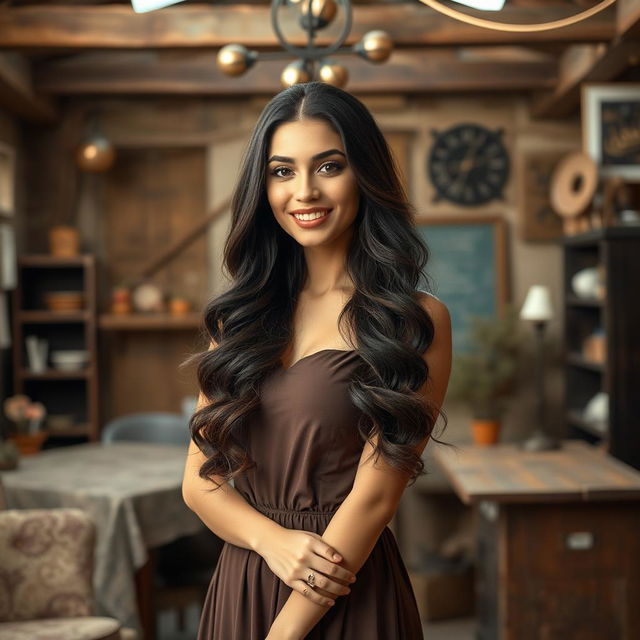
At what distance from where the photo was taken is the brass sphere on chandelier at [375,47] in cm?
341

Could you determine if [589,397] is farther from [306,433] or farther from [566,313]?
[306,433]

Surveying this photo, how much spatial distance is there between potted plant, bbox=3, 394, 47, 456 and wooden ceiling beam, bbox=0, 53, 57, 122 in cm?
166

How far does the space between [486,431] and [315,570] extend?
13.3ft

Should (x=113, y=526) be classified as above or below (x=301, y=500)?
below

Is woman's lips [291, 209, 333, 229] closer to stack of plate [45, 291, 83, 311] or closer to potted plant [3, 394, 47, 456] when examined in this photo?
potted plant [3, 394, 47, 456]

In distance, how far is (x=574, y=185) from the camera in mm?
5395

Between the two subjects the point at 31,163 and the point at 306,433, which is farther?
the point at 31,163

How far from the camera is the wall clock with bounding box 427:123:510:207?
596 cm

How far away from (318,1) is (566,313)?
9.61 feet

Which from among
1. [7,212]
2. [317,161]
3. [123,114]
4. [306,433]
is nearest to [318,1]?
[317,161]

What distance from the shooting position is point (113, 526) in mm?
3594

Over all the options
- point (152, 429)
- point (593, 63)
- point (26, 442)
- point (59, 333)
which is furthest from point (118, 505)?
point (593, 63)

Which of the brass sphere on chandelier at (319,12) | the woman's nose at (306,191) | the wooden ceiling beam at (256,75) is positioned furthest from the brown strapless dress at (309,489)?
the wooden ceiling beam at (256,75)

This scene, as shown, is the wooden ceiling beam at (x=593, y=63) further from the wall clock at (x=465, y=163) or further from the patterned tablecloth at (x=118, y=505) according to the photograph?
the patterned tablecloth at (x=118, y=505)
